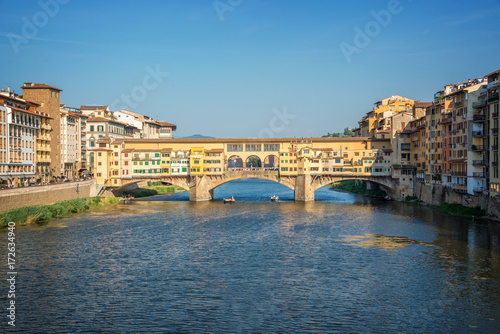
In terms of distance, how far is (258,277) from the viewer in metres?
35.1

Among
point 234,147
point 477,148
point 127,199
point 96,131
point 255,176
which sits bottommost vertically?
point 127,199

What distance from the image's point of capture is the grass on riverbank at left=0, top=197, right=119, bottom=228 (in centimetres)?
5306

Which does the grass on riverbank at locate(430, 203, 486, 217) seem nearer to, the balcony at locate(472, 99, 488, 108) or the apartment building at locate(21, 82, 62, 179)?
the balcony at locate(472, 99, 488, 108)

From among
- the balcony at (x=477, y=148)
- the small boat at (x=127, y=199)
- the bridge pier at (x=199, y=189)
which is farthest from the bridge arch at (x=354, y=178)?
the small boat at (x=127, y=199)

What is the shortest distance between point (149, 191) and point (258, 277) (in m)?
68.7

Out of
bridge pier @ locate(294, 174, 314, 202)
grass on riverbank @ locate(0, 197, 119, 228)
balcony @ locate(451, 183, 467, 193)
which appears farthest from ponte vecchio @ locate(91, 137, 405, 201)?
balcony @ locate(451, 183, 467, 193)

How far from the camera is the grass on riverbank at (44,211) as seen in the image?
174 ft

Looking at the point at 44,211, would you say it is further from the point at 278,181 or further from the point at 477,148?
the point at 477,148

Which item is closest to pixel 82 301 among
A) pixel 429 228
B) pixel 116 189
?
pixel 429 228

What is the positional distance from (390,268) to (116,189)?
60027 millimetres

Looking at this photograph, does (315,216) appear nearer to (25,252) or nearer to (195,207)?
(195,207)

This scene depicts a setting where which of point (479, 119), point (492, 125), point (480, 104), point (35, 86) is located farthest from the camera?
point (35, 86)

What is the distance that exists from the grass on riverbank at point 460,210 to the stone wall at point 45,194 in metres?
51.3

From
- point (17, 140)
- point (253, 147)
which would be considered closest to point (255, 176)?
point (253, 147)
